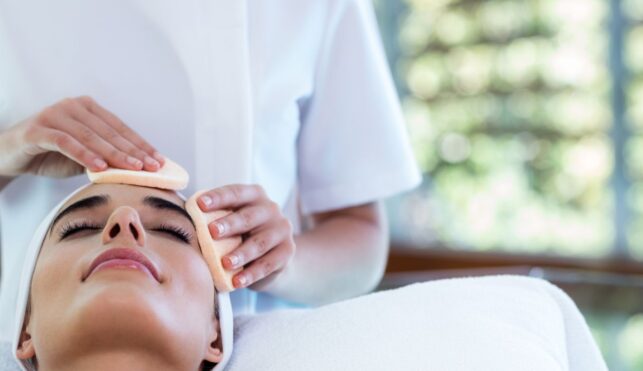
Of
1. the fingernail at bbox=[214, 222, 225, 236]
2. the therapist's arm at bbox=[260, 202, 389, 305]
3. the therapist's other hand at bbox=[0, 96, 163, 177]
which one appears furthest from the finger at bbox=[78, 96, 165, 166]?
the therapist's arm at bbox=[260, 202, 389, 305]

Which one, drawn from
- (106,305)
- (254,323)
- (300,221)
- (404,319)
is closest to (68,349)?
(106,305)

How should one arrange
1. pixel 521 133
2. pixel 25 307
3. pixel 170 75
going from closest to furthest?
pixel 25 307
pixel 170 75
pixel 521 133

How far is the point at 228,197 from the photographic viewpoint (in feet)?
3.51

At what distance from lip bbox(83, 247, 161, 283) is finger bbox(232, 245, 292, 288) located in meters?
0.10

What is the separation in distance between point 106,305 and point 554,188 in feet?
11.4

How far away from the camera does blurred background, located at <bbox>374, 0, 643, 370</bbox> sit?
3928mm

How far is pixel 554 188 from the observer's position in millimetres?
4172

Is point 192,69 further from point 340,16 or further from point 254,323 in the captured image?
point 254,323

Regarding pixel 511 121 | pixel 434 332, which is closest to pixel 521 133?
pixel 511 121

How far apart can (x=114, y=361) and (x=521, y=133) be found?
3499mm

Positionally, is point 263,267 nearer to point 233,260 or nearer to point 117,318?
point 233,260

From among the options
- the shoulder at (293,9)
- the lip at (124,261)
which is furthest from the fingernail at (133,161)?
the shoulder at (293,9)

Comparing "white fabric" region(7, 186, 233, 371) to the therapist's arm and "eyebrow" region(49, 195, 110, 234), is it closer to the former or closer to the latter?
"eyebrow" region(49, 195, 110, 234)

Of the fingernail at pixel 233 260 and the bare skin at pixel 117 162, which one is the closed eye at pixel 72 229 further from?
the fingernail at pixel 233 260
